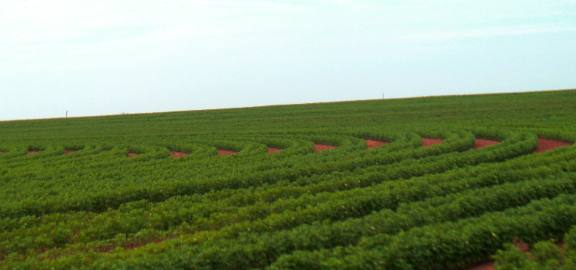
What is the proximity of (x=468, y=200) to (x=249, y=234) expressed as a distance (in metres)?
4.12

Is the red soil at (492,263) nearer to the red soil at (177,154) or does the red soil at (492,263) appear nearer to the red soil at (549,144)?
the red soil at (549,144)

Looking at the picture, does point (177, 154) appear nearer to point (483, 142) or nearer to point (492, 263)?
point (483, 142)

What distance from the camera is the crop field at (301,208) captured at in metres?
9.24

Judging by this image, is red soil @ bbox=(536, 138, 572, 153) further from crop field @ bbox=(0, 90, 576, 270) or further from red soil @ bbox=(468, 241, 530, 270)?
red soil @ bbox=(468, 241, 530, 270)

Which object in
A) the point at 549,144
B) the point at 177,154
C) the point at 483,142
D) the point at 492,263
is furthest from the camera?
the point at 177,154

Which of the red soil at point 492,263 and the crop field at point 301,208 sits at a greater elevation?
the crop field at point 301,208

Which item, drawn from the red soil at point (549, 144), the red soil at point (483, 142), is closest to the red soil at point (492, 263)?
the red soil at point (549, 144)

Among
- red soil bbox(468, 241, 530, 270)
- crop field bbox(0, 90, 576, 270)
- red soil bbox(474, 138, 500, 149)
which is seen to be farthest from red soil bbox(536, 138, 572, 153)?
red soil bbox(468, 241, 530, 270)

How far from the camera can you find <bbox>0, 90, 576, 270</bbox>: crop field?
924 centimetres

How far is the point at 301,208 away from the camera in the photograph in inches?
484

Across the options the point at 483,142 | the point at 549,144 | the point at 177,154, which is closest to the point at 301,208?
the point at 549,144

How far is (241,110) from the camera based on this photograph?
177ft

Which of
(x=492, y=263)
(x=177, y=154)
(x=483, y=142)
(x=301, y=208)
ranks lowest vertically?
(x=492, y=263)

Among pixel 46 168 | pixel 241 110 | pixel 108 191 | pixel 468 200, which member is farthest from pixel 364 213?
pixel 241 110
